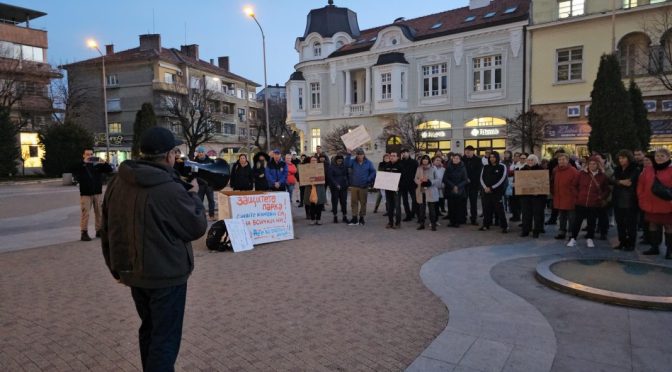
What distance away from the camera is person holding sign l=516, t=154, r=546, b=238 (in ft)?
34.7

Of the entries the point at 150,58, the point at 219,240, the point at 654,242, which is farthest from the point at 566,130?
the point at 150,58

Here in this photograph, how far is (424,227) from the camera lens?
12.2m

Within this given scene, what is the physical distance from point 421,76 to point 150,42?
41677 millimetres

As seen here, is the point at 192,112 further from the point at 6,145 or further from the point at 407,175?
the point at 407,175

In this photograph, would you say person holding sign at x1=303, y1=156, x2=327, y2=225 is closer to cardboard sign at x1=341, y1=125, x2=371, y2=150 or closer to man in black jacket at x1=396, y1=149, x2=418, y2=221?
man in black jacket at x1=396, y1=149, x2=418, y2=221

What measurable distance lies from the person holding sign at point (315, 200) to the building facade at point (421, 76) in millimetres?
17877

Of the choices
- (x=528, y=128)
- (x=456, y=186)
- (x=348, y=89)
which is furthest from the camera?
(x=348, y=89)

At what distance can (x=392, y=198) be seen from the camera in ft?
40.5

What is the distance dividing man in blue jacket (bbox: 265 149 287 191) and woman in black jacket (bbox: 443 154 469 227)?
4.28 metres

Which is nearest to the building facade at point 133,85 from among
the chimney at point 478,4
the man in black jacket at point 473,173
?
the chimney at point 478,4

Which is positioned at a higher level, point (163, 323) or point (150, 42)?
point (150, 42)

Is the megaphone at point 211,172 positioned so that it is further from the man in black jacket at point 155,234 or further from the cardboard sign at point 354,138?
the cardboard sign at point 354,138

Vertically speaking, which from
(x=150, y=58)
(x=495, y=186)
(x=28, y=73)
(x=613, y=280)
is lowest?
(x=613, y=280)

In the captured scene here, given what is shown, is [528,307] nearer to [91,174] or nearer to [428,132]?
[91,174]
